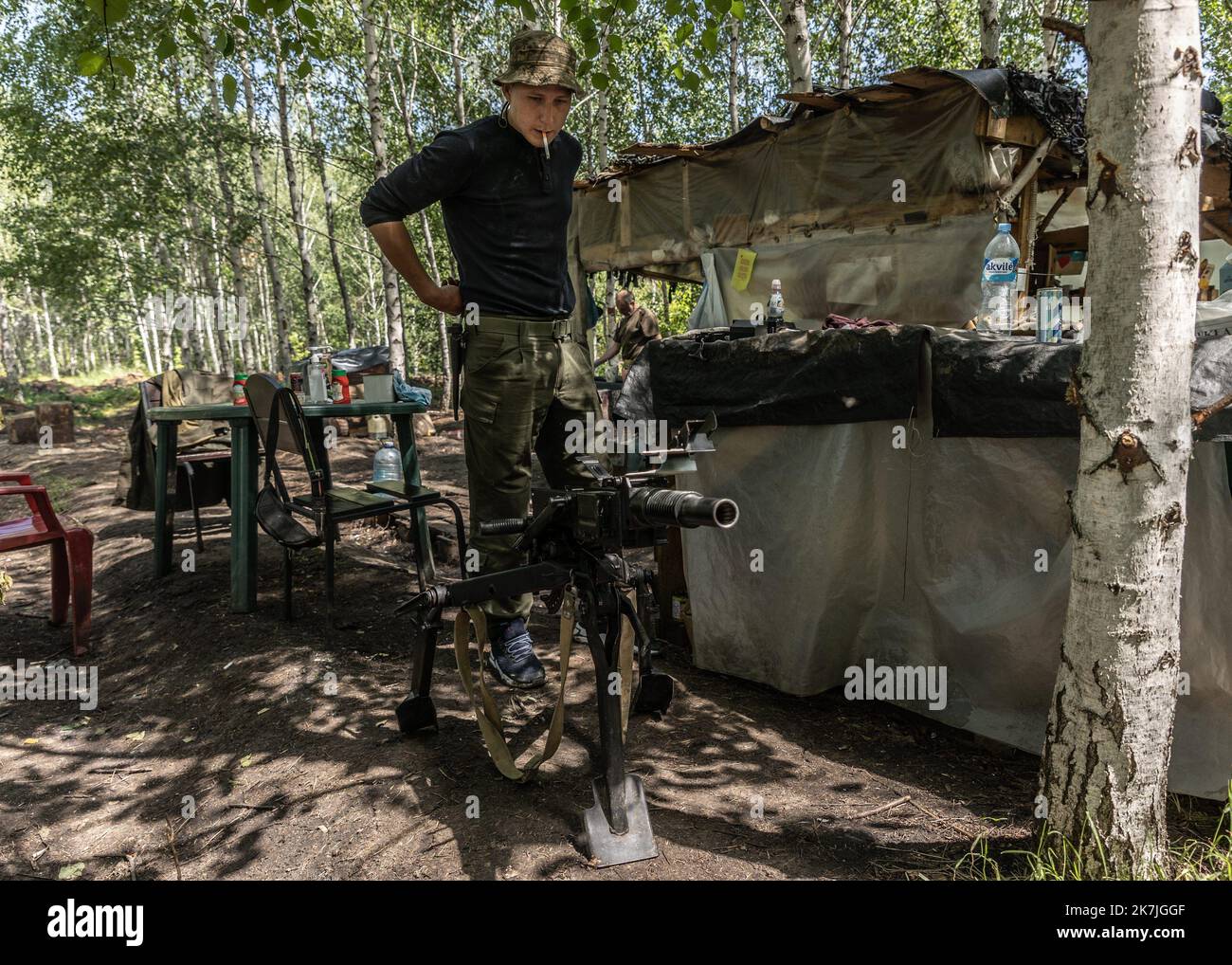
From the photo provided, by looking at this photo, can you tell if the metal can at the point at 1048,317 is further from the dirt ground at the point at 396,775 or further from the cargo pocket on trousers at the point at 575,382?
the cargo pocket on trousers at the point at 575,382

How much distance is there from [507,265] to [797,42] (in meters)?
6.21

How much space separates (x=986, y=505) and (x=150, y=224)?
885 inches

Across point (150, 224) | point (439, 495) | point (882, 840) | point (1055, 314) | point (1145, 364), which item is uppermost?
point (150, 224)

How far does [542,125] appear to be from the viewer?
3119mm

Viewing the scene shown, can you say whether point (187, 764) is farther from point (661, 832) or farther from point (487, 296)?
point (487, 296)

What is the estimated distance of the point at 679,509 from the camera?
207 centimetres

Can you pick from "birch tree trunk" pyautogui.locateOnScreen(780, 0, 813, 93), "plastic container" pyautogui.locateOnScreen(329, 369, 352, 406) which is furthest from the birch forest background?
"plastic container" pyautogui.locateOnScreen(329, 369, 352, 406)

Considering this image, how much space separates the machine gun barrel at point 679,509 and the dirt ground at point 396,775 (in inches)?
39.4

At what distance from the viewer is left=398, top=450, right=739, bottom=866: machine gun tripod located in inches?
86.0

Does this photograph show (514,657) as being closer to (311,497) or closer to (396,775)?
(396,775)

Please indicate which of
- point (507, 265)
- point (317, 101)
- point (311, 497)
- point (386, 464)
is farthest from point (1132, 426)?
point (317, 101)

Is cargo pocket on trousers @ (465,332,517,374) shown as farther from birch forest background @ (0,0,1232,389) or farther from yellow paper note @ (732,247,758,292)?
birch forest background @ (0,0,1232,389)

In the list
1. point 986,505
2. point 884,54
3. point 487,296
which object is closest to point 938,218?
point 986,505

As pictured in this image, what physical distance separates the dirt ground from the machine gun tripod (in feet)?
0.40
